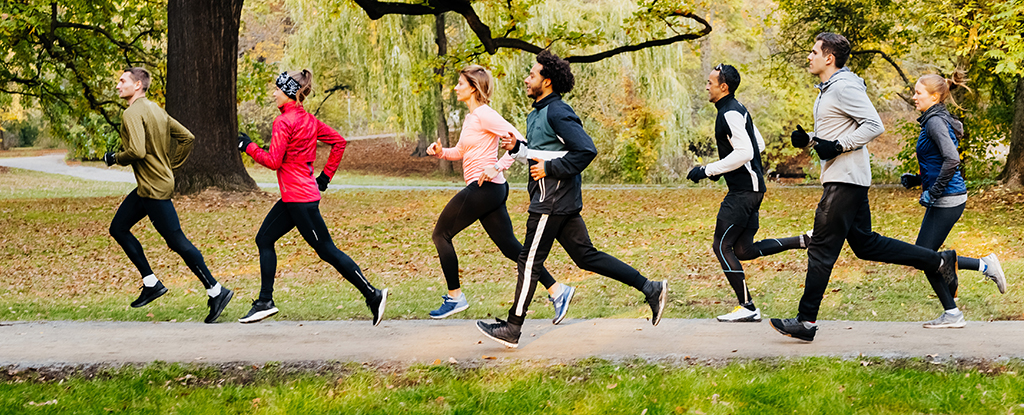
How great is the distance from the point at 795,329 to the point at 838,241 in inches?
22.6

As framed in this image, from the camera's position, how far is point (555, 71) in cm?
508

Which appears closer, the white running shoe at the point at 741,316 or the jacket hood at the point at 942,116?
the jacket hood at the point at 942,116

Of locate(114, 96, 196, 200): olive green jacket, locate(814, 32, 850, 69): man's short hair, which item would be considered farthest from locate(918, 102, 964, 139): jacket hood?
locate(114, 96, 196, 200): olive green jacket

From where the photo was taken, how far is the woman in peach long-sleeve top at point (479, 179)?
553cm

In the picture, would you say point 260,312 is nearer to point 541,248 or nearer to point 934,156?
point 541,248

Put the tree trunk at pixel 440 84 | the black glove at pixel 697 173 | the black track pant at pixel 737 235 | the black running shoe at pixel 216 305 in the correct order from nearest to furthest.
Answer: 1. the black glove at pixel 697 173
2. the black track pant at pixel 737 235
3. the black running shoe at pixel 216 305
4. the tree trunk at pixel 440 84

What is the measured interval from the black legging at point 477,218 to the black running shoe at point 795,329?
1.48m

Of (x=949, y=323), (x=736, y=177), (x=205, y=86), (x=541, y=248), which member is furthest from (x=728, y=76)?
(x=205, y=86)

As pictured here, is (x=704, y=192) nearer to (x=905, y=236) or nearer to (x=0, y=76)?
(x=905, y=236)

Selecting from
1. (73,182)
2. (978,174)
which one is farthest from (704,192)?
(73,182)

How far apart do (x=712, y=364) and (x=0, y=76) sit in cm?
1765

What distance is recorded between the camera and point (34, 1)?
16.4 m

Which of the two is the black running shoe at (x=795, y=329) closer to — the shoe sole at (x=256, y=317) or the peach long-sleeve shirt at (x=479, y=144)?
the peach long-sleeve shirt at (x=479, y=144)

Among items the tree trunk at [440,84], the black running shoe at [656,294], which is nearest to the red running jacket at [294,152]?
the black running shoe at [656,294]
